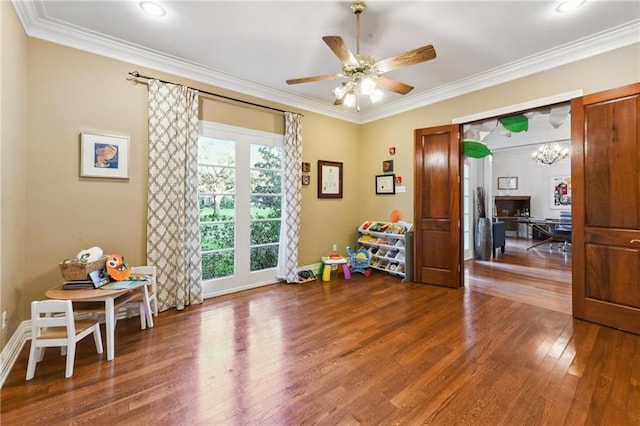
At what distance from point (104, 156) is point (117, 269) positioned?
121 centimetres

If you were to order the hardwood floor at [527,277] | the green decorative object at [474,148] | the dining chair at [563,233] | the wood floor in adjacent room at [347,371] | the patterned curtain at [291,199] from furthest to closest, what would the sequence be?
the dining chair at [563,233] → the green decorative object at [474,148] → the patterned curtain at [291,199] → the hardwood floor at [527,277] → the wood floor in adjacent room at [347,371]

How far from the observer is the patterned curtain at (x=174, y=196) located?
3.09 meters

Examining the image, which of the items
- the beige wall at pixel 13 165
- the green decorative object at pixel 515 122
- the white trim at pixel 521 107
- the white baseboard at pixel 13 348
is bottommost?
the white baseboard at pixel 13 348

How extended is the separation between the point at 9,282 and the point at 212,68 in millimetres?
2909

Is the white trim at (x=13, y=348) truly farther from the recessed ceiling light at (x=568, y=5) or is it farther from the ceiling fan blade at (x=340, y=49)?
the recessed ceiling light at (x=568, y=5)

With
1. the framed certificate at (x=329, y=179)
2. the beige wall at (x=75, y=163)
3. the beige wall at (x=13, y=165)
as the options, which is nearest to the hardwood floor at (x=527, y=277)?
the framed certificate at (x=329, y=179)

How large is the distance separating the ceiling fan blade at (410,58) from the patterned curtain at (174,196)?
2.29 meters

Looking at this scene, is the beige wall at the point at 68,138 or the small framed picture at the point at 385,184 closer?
the beige wall at the point at 68,138

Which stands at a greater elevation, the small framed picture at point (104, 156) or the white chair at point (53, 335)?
the small framed picture at point (104, 156)

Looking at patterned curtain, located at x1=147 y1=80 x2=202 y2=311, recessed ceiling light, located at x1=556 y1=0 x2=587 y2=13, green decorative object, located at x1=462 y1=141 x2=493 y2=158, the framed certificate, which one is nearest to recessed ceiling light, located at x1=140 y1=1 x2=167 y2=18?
patterned curtain, located at x1=147 y1=80 x2=202 y2=311

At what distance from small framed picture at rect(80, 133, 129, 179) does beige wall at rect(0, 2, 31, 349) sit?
0.41 metres

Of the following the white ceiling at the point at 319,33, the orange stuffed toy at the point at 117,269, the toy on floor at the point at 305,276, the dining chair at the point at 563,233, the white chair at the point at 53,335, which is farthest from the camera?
the dining chair at the point at 563,233

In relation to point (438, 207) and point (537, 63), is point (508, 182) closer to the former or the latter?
point (438, 207)

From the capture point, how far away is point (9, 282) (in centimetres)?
221
